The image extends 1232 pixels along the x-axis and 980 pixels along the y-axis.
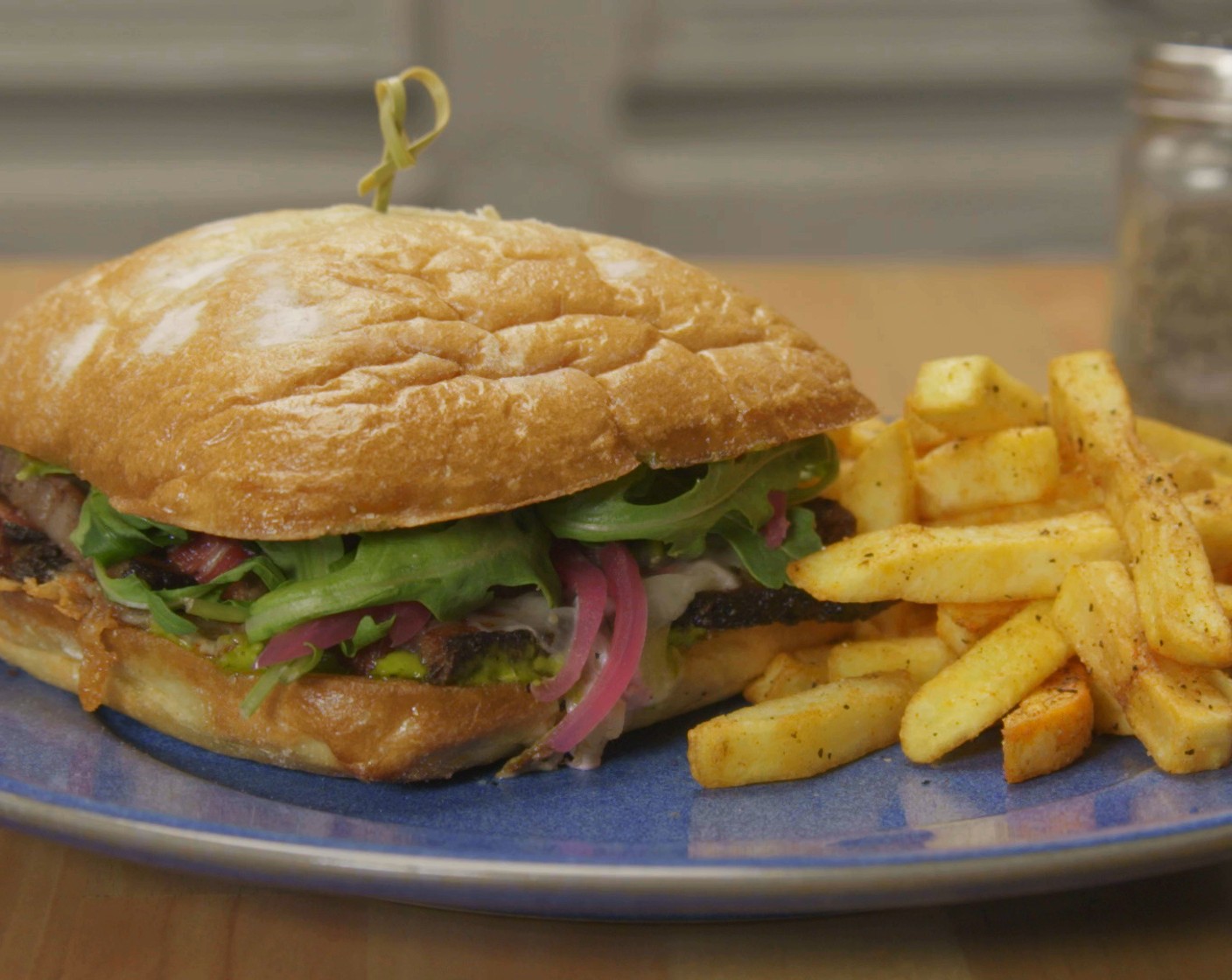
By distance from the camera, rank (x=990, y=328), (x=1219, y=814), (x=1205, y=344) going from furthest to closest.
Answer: (x=990, y=328) → (x=1205, y=344) → (x=1219, y=814)

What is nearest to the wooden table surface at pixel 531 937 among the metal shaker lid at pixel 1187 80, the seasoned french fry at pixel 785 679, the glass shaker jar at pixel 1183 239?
the seasoned french fry at pixel 785 679

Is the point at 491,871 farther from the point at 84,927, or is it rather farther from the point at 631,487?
the point at 631,487

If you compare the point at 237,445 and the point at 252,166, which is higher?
the point at 237,445

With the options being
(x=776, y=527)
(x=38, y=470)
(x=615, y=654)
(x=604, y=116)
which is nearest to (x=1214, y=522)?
(x=776, y=527)

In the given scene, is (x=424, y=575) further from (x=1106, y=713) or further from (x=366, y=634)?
(x=1106, y=713)

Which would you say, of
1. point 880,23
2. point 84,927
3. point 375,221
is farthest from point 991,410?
point 880,23

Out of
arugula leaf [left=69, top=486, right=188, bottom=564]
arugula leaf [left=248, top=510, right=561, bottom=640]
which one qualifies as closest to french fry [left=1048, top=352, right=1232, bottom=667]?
arugula leaf [left=248, top=510, right=561, bottom=640]
